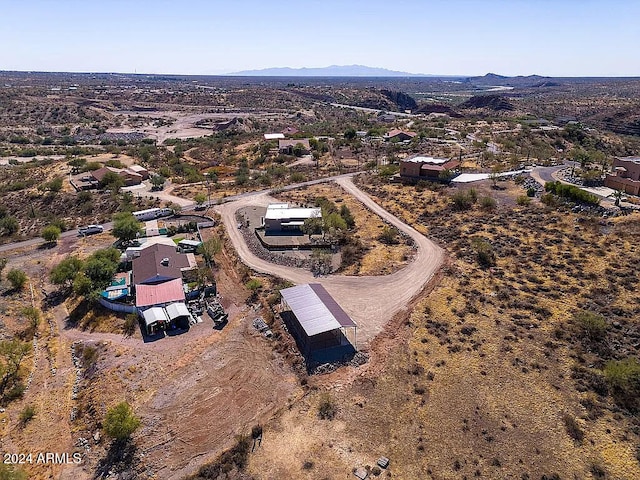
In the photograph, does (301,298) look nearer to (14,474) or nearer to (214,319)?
(214,319)

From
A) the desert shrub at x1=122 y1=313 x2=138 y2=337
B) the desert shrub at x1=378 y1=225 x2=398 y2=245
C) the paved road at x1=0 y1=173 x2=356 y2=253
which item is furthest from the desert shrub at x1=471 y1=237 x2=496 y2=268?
the paved road at x1=0 y1=173 x2=356 y2=253

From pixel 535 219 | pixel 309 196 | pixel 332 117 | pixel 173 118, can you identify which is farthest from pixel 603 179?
pixel 173 118

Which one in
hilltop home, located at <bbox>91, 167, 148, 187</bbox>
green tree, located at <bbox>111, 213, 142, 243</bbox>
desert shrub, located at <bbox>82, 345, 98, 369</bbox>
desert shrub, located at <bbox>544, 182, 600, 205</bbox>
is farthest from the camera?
hilltop home, located at <bbox>91, 167, 148, 187</bbox>

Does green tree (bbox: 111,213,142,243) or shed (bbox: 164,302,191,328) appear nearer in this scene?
shed (bbox: 164,302,191,328)

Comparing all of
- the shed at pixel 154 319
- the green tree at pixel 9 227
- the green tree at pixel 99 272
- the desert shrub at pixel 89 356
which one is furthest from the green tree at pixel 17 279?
the green tree at pixel 9 227

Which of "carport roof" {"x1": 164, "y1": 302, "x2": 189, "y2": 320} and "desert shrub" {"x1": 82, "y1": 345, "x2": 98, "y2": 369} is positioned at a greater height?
"carport roof" {"x1": 164, "y1": 302, "x2": 189, "y2": 320}

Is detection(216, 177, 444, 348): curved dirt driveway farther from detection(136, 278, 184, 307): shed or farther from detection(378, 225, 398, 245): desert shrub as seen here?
detection(136, 278, 184, 307): shed

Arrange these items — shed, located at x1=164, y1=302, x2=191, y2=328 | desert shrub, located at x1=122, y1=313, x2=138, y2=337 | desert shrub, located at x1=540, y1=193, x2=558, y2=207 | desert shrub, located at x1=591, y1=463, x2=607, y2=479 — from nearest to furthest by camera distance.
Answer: desert shrub, located at x1=591, y1=463, x2=607, y2=479, desert shrub, located at x1=122, y1=313, x2=138, y2=337, shed, located at x1=164, y1=302, x2=191, y2=328, desert shrub, located at x1=540, y1=193, x2=558, y2=207

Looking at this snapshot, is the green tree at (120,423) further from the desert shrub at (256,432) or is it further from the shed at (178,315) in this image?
the shed at (178,315)
